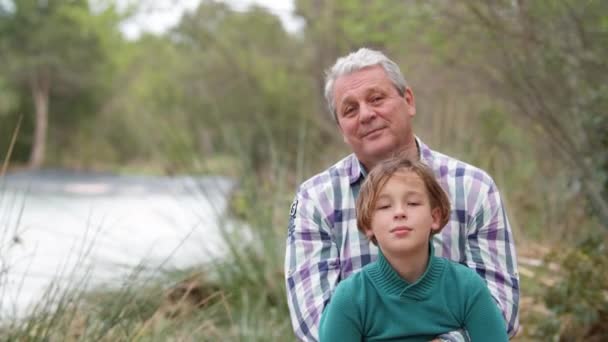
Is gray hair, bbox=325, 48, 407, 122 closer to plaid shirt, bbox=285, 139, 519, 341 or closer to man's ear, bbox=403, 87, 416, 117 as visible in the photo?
man's ear, bbox=403, 87, 416, 117

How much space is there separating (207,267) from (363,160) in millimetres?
2379

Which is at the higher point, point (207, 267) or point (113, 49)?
point (113, 49)

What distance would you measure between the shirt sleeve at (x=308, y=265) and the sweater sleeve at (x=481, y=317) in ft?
1.69

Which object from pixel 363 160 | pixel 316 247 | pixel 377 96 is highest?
pixel 377 96

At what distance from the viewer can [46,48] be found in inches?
1421

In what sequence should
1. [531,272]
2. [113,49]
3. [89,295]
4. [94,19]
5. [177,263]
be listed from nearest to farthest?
1. [89,295]
2. [531,272]
3. [177,263]
4. [94,19]
5. [113,49]

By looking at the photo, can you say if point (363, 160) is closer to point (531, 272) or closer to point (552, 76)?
point (531, 272)

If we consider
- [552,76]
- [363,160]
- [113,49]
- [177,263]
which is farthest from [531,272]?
[113,49]

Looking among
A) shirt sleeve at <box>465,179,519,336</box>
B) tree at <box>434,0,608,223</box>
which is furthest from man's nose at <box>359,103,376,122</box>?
tree at <box>434,0,608,223</box>

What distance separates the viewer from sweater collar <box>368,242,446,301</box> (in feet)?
7.66

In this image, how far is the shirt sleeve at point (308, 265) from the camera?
2.73 metres

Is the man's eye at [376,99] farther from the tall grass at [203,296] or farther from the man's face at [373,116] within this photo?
the tall grass at [203,296]

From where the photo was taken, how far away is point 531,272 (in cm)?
490

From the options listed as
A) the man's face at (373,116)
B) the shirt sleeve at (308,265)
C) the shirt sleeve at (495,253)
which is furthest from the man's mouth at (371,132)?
the shirt sleeve at (495,253)
